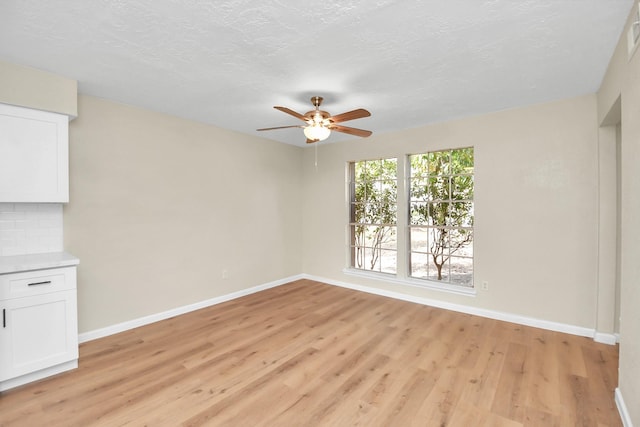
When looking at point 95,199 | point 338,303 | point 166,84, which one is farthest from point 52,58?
point 338,303

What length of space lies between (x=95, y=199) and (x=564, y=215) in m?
5.12

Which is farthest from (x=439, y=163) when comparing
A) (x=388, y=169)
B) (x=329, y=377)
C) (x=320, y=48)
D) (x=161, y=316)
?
(x=161, y=316)

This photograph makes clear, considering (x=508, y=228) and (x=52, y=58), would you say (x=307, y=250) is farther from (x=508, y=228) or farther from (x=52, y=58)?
(x=52, y=58)

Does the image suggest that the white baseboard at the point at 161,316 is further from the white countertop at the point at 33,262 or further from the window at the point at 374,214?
the window at the point at 374,214

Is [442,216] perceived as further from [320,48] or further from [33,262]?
[33,262]

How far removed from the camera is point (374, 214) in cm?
497

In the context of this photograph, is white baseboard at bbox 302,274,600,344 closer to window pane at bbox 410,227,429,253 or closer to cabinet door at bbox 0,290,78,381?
window pane at bbox 410,227,429,253

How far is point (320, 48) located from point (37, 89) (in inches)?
96.4

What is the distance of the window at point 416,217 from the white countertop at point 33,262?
3.82 meters

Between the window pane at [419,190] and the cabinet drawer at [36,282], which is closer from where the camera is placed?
the cabinet drawer at [36,282]

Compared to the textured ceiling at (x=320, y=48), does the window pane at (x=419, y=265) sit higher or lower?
lower

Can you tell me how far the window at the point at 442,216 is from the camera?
399cm

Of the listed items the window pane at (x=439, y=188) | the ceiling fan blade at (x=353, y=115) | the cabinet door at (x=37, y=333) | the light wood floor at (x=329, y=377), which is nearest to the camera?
the light wood floor at (x=329, y=377)

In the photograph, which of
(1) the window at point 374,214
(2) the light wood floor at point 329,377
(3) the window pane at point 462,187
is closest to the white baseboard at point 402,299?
(2) the light wood floor at point 329,377
